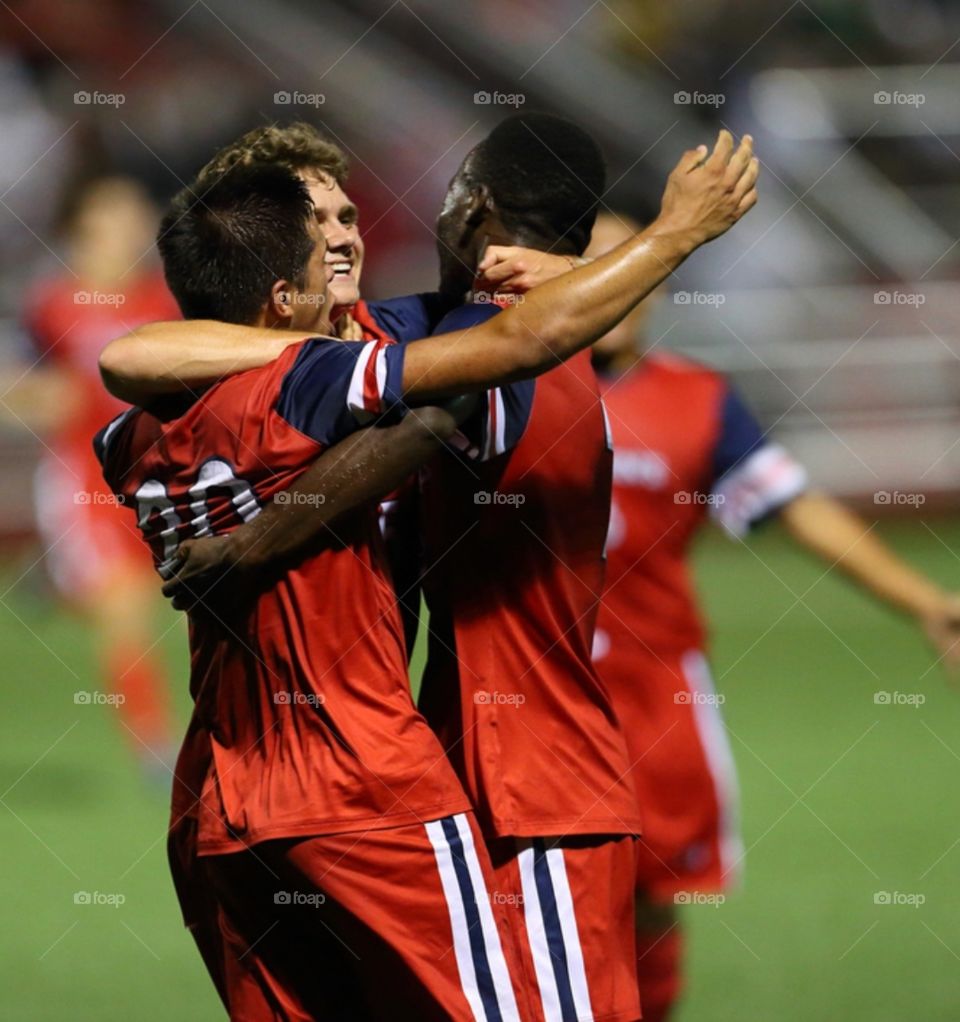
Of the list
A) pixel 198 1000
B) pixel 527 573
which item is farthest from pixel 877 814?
pixel 527 573

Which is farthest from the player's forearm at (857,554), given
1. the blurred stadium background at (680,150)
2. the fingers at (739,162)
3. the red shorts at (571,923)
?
the blurred stadium background at (680,150)

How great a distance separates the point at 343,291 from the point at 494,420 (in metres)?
0.59

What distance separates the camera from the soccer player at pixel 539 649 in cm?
295

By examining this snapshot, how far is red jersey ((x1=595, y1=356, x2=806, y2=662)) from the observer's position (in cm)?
411

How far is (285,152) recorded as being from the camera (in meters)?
3.32

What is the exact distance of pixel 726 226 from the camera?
9.13ft

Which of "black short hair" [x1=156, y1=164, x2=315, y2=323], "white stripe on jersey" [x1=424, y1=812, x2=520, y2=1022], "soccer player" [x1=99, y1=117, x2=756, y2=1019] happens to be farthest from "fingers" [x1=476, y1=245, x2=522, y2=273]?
"white stripe on jersey" [x1=424, y1=812, x2=520, y2=1022]

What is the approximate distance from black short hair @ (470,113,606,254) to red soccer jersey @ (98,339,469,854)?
19.3 inches

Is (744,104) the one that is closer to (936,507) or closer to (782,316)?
(782,316)

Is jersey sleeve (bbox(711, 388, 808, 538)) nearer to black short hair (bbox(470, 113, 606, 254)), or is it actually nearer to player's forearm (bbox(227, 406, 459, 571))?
black short hair (bbox(470, 113, 606, 254))

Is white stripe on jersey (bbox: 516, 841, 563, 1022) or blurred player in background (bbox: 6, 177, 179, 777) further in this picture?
blurred player in background (bbox: 6, 177, 179, 777)

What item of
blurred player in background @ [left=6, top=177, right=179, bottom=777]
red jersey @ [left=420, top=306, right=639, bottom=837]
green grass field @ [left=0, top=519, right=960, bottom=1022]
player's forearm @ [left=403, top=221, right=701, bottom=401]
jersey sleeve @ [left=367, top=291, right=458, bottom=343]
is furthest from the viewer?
blurred player in background @ [left=6, top=177, right=179, bottom=777]

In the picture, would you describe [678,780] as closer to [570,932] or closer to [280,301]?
[570,932]

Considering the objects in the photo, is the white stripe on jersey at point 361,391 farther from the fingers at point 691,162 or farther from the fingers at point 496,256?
the fingers at point 691,162
